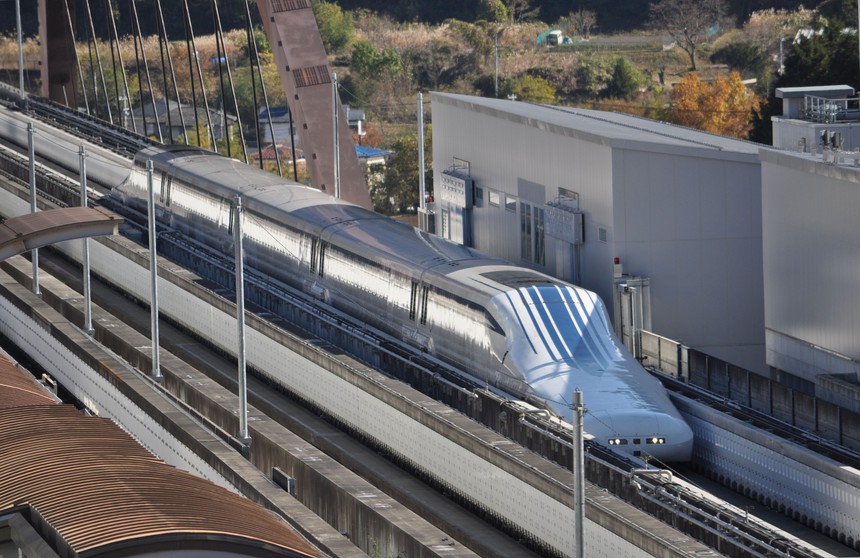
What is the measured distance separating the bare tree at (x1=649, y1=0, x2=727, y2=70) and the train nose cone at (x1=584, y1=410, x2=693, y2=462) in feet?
263

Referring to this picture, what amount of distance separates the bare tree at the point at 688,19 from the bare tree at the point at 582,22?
419 centimetres

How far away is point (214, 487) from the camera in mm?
17547

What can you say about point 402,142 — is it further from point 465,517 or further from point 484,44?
point 465,517

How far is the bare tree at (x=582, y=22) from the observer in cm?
11300

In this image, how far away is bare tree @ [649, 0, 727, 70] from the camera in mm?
105312

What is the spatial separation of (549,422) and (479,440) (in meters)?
1.28

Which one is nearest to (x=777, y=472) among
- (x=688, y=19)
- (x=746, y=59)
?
(x=746, y=59)

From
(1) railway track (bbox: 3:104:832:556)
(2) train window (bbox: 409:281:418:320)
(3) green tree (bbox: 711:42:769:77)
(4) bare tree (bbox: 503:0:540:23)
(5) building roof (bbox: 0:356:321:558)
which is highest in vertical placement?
(4) bare tree (bbox: 503:0:540:23)

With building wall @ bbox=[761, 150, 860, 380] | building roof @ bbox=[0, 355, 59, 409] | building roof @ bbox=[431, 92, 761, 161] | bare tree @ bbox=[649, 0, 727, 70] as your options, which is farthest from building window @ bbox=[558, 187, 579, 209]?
bare tree @ bbox=[649, 0, 727, 70]

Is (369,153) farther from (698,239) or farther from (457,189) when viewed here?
(698,239)

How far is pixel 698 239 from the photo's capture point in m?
31.5

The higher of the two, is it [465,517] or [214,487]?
[214,487]

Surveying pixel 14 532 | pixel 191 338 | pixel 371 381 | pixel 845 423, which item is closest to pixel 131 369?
pixel 371 381

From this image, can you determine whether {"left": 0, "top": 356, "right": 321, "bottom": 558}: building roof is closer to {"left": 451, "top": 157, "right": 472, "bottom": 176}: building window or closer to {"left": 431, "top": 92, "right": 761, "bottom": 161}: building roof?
{"left": 431, "top": 92, "right": 761, "bottom": 161}: building roof
